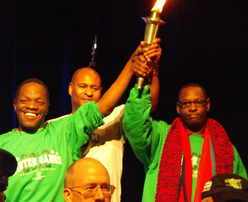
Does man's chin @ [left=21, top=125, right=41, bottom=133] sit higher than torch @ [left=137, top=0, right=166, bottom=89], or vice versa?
torch @ [left=137, top=0, right=166, bottom=89]

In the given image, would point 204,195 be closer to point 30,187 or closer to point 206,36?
point 30,187

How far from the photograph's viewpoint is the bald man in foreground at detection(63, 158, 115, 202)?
9.92ft

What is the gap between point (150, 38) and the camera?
351cm

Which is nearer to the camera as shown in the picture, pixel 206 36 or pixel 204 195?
pixel 204 195

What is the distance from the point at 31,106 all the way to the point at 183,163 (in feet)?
4.46

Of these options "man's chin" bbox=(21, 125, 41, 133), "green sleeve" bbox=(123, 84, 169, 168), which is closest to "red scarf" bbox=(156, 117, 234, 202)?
"green sleeve" bbox=(123, 84, 169, 168)

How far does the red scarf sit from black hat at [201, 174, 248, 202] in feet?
5.32

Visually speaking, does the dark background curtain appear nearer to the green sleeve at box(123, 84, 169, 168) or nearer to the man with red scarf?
the man with red scarf

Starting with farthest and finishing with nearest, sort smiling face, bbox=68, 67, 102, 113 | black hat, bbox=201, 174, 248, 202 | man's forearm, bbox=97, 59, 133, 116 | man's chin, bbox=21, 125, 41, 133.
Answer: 1. smiling face, bbox=68, 67, 102, 113
2. man's chin, bbox=21, 125, 41, 133
3. man's forearm, bbox=97, 59, 133, 116
4. black hat, bbox=201, 174, 248, 202

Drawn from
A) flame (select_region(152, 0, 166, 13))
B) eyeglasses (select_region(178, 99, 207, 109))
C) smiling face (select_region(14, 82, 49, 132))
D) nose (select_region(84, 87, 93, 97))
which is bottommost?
smiling face (select_region(14, 82, 49, 132))

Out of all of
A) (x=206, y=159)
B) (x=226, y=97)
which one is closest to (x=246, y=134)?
(x=226, y=97)

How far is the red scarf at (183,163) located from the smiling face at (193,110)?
0.07m

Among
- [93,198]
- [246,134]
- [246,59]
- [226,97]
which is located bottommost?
[93,198]

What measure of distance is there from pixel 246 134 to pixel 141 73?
2.28 m
